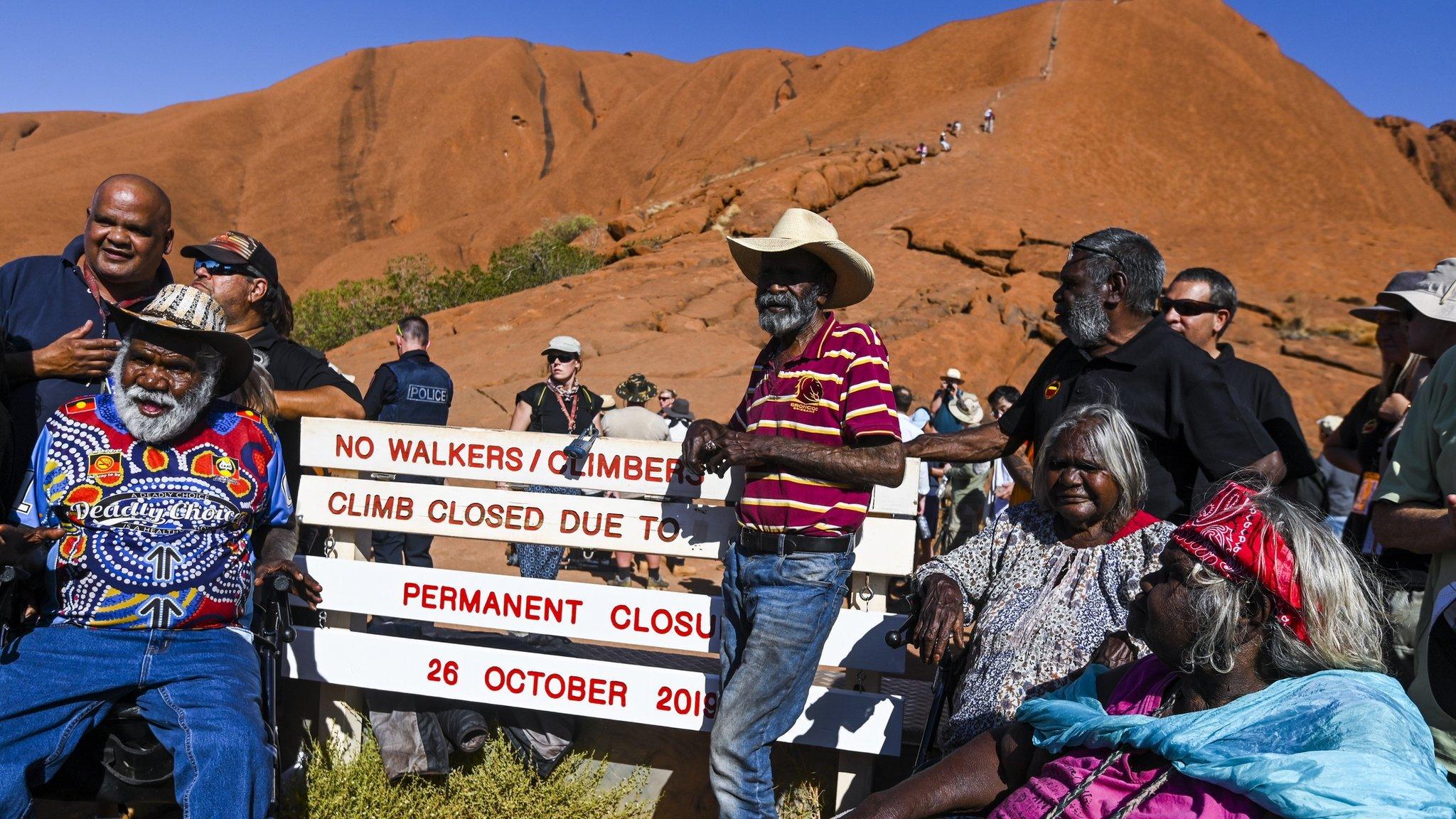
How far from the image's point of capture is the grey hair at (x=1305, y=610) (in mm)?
1924

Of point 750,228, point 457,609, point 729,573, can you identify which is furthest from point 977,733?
point 750,228

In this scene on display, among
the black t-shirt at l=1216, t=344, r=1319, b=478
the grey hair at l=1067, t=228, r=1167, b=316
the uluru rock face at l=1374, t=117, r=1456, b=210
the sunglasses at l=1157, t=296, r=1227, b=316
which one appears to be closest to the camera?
the grey hair at l=1067, t=228, r=1167, b=316

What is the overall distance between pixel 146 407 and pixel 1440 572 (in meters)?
3.40

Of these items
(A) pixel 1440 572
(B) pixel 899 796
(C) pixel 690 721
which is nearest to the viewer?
(B) pixel 899 796

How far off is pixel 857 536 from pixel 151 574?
210 centimetres

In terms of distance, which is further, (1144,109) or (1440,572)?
(1144,109)

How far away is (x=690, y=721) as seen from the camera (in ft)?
11.4

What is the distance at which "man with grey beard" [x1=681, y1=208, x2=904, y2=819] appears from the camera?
9.37 ft

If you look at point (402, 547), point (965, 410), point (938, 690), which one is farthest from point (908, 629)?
point (965, 410)

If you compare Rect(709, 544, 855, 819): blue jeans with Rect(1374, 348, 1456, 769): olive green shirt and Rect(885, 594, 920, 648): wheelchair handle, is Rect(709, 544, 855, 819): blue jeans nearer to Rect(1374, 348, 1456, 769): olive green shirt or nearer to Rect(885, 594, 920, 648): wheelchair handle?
Rect(885, 594, 920, 648): wheelchair handle

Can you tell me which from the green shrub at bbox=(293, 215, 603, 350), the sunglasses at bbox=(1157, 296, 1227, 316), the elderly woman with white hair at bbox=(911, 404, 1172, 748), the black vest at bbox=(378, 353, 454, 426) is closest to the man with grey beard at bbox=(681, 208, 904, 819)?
the elderly woman with white hair at bbox=(911, 404, 1172, 748)

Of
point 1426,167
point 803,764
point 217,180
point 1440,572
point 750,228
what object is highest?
point 1426,167

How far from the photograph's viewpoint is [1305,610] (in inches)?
76.0

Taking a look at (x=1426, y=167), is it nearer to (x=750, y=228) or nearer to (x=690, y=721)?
(x=750, y=228)
